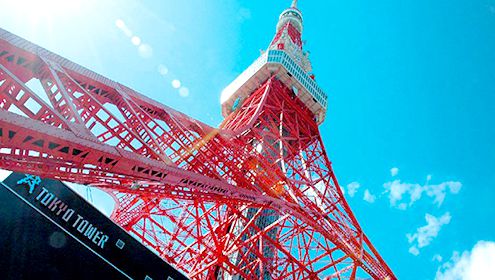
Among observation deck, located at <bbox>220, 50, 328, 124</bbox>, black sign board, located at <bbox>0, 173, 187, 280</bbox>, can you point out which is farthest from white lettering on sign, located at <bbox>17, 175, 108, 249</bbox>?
observation deck, located at <bbox>220, 50, 328, 124</bbox>

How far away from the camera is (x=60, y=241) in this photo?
1129 centimetres

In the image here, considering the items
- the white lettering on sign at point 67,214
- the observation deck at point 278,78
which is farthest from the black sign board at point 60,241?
the observation deck at point 278,78

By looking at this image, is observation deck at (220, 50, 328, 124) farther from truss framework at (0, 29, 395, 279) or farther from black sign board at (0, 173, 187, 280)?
black sign board at (0, 173, 187, 280)

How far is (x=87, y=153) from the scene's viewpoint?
571 cm

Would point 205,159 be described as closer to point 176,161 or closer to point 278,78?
point 176,161

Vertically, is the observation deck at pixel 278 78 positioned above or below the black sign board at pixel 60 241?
above

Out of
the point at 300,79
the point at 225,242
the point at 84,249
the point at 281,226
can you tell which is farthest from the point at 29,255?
the point at 300,79

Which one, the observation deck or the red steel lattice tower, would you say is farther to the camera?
the observation deck

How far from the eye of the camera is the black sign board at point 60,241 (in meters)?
10.6

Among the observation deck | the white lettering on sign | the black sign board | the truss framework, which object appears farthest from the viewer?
the observation deck

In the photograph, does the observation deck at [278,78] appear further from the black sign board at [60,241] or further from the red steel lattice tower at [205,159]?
the black sign board at [60,241]

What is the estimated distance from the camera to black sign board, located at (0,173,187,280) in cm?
1063

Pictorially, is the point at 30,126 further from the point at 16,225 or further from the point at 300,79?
the point at 300,79

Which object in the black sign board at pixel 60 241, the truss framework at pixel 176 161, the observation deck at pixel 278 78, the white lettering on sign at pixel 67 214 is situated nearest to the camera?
the truss framework at pixel 176 161
